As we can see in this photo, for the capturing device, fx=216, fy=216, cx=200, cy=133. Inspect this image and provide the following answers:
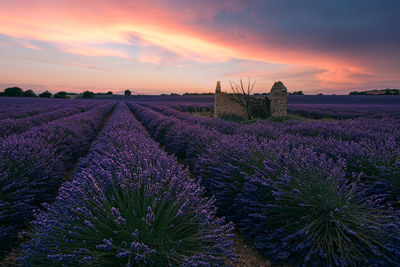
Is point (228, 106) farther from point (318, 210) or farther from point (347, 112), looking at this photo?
point (318, 210)

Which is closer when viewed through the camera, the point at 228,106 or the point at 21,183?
the point at 21,183

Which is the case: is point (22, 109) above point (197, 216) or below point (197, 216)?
above

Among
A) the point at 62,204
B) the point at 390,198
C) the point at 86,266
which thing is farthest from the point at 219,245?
the point at 390,198

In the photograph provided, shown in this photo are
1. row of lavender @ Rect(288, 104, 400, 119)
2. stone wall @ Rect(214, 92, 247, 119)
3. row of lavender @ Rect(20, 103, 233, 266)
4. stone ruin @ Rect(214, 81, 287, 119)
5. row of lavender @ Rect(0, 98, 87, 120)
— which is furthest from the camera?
stone wall @ Rect(214, 92, 247, 119)

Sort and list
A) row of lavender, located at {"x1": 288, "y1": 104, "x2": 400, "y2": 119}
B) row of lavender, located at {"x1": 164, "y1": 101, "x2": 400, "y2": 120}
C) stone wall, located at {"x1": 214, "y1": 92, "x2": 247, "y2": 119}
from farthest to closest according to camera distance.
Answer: stone wall, located at {"x1": 214, "y1": 92, "x2": 247, "y2": 119} → row of lavender, located at {"x1": 288, "y1": 104, "x2": 400, "y2": 119} → row of lavender, located at {"x1": 164, "y1": 101, "x2": 400, "y2": 120}

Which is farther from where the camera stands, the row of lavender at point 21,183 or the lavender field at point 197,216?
the row of lavender at point 21,183

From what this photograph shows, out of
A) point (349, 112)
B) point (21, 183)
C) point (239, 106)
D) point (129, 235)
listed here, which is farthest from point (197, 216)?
point (349, 112)

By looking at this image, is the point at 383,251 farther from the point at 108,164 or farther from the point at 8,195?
the point at 8,195

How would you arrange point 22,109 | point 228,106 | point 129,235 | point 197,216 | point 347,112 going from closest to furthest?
point 129,235 < point 197,216 < point 22,109 < point 228,106 < point 347,112

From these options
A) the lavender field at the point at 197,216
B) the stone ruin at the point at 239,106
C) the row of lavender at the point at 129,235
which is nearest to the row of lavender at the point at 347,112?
the stone ruin at the point at 239,106

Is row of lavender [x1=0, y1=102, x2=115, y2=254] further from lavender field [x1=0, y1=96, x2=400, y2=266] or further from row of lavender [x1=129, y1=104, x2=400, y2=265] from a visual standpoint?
row of lavender [x1=129, y1=104, x2=400, y2=265]

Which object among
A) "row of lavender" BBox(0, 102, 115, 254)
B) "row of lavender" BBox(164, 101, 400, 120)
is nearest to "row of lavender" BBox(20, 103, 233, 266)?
"row of lavender" BBox(0, 102, 115, 254)

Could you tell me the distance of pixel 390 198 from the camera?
2217mm

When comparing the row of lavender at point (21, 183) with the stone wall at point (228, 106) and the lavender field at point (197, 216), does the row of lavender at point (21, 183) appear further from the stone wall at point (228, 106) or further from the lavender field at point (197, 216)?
the stone wall at point (228, 106)
